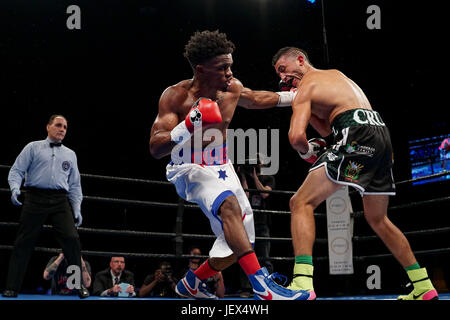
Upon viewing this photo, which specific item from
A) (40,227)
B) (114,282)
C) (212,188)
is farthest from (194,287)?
(114,282)

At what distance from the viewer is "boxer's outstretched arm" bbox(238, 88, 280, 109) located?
2748mm

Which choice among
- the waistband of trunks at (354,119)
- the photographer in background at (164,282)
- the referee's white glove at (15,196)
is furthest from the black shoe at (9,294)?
the waistband of trunks at (354,119)

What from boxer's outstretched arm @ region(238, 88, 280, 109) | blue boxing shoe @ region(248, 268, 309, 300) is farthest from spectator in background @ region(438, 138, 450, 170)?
blue boxing shoe @ region(248, 268, 309, 300)

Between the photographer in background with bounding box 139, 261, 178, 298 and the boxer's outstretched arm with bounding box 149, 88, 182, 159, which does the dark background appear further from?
the boxer's outstretched arm with bounding box 149, 88, 182, 159

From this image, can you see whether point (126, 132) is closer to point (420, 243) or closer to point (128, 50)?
point (128, 50)

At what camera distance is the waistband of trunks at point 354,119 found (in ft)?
7.55

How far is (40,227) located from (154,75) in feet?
14.8

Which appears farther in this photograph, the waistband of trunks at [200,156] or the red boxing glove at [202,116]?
the waistband of trunks at [200,156]

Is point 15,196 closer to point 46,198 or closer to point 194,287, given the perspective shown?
point 46,198

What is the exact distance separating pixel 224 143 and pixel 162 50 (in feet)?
17.1

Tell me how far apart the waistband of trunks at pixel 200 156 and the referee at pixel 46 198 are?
1.34 metres

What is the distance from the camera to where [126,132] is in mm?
7523

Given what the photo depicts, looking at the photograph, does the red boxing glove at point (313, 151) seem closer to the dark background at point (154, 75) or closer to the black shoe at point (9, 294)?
the black shoe at point (9, 294)

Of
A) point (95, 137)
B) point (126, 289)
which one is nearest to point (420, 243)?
point (95, 137)
